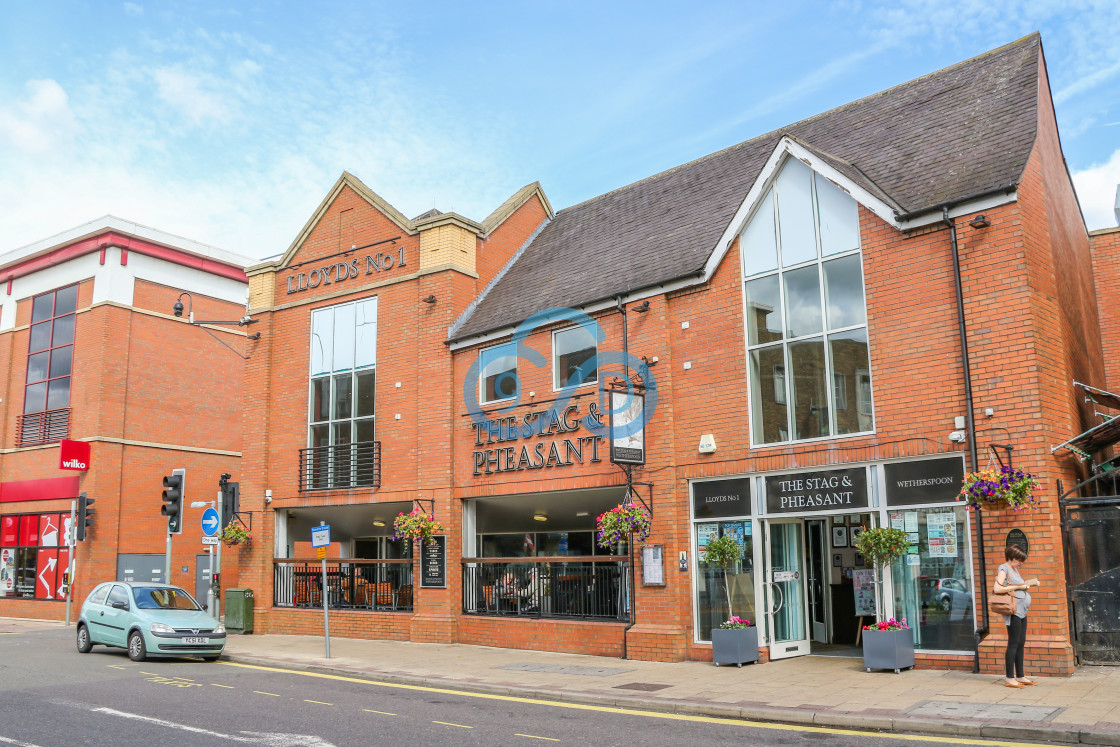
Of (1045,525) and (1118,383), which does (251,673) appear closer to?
(1045,525)

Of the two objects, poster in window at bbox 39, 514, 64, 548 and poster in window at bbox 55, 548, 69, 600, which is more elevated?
poster in window at bbox 39, 514, 64, 548

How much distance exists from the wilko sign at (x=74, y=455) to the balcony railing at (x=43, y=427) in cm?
186

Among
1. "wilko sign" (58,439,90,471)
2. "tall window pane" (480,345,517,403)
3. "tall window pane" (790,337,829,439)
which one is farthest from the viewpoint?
"wilko sign" (58,439,90,471)

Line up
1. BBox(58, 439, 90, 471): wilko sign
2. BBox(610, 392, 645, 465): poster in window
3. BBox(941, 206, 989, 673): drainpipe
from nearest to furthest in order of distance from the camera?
1. BBox(941, 206, 989, 673): drainpipe
2. BBox(610, 392, 645, 465): poster in window
3. BBox(58, 439, 90, 471): wilko sign

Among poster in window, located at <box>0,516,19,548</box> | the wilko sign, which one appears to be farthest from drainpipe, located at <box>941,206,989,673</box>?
poster in window, located at <box>0,516,19,548</box>

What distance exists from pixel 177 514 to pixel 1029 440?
1585cm

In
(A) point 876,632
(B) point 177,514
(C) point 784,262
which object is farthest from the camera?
(B) point 177,514

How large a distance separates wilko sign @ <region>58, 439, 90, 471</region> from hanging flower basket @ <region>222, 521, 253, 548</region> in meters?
8.65

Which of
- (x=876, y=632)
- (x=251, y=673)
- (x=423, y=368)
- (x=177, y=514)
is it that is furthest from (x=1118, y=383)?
(x=177, y=514)

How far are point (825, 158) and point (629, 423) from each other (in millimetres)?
5377

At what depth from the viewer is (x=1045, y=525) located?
11.5 m

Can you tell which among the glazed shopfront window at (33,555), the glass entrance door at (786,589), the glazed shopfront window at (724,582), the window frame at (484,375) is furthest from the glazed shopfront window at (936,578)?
the glazed shopfront window at (33,555)

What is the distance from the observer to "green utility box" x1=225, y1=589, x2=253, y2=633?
21.5m

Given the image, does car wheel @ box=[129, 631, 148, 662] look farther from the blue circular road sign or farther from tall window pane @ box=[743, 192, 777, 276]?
tall window pane @ box=[743, 192, 777, 276]
